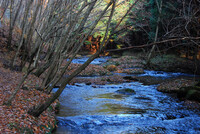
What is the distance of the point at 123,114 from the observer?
868 cm

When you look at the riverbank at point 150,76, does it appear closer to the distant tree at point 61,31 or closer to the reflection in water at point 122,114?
the reflection in water at point 122,114

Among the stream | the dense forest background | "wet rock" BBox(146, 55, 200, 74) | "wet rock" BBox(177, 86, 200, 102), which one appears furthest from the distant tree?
"wet rock" BBox(146, 55, 200, 74)

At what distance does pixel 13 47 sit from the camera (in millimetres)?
18703

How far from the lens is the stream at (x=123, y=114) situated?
7.29 meters

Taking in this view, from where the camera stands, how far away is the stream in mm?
7293

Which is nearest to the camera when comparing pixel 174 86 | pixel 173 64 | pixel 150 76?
pixel 174 86

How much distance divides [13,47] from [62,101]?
10842 millimetres

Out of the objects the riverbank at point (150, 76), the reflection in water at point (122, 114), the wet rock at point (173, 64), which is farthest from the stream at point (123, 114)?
the wet rock at point (173, 64)

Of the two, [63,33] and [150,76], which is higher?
[63,33]

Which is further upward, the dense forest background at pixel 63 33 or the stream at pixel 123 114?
the dense forest background at pixel 63 33

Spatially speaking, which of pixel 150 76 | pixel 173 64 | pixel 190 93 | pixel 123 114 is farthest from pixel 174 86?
pixel 173 64

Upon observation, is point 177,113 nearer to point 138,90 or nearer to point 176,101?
point 176,101

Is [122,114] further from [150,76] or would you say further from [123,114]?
[150,76]

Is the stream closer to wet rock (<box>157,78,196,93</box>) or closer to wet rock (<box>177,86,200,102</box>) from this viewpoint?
wet rock (<box>177,86,200,102</box>)
